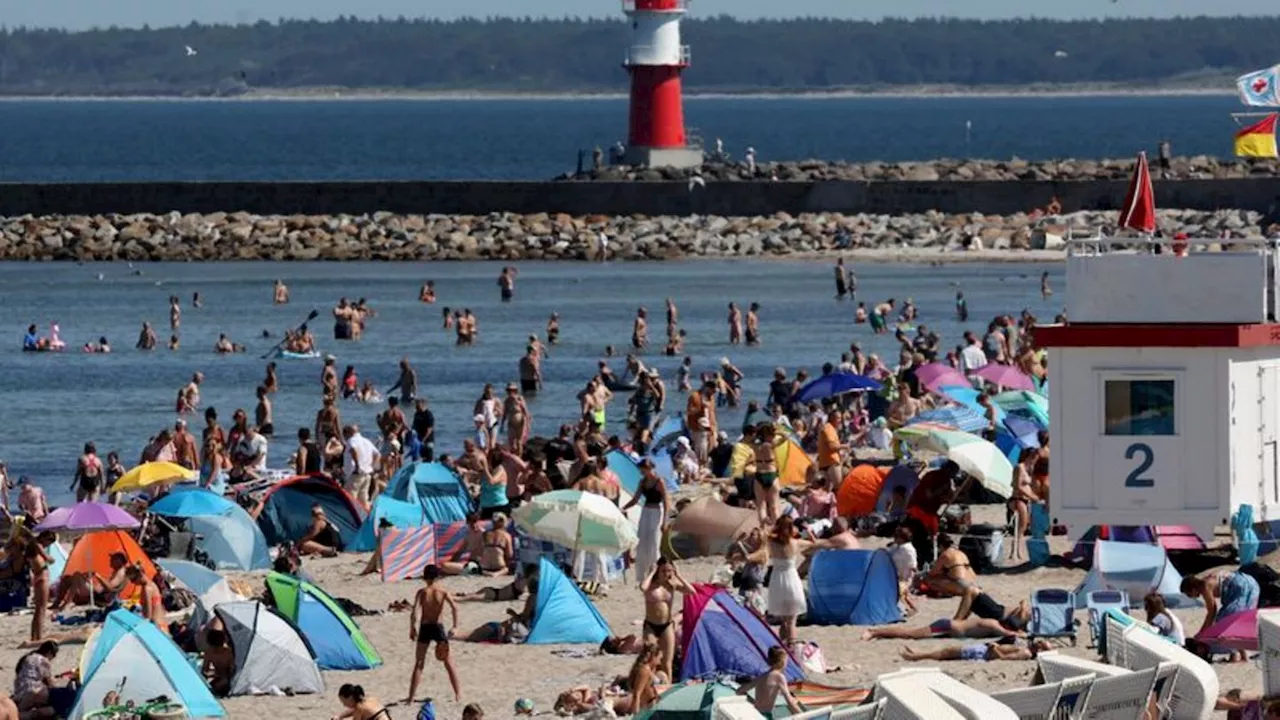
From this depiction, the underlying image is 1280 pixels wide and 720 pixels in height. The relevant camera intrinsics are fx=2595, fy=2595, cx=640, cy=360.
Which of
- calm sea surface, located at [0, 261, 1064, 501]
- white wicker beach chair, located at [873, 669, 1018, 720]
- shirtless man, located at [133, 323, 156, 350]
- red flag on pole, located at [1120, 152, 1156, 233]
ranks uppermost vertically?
red flag on pole, located at [1120, 152, 1156, 233]

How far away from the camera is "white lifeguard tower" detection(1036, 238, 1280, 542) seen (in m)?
18.0

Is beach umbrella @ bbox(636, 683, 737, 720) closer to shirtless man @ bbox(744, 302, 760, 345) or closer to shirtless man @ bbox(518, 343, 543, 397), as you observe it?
shirtless man @ bbox(518, 343, 543, 397)

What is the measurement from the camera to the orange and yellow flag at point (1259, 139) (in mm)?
19641

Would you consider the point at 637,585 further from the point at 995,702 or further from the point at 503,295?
the point at 503,295

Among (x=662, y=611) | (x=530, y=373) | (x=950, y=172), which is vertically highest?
(x=662, y=611)

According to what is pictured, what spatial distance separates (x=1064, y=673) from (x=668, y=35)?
189 ft

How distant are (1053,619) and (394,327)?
2995cm

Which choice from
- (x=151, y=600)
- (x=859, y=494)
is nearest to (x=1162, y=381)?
(x=859, y=494)

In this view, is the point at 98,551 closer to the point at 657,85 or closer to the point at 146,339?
the point at 146,339

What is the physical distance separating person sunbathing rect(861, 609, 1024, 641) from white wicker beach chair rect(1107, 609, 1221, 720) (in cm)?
250

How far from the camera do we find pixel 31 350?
43.6 metres

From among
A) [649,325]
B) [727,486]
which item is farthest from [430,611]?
[649,325]

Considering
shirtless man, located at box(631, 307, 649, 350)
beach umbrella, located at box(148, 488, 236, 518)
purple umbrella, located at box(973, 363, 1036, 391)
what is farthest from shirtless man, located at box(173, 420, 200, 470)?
shirtless man, located at box(631, 307, 649, 350)

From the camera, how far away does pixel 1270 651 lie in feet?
44.3
